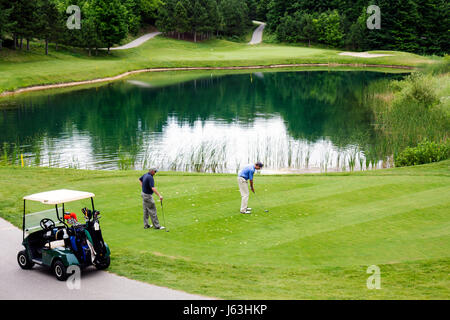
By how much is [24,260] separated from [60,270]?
1452 millimetres

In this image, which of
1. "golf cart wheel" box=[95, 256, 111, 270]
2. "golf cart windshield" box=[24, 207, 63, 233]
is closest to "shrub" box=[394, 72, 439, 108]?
"golf cart windshield" box=[24, 207, 63, 233]

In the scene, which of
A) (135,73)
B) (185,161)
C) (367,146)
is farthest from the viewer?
(135,73)

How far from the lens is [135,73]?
94625 mm

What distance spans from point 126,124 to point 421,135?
83.3 feet

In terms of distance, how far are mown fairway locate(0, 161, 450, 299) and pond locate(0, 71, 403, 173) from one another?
988cm

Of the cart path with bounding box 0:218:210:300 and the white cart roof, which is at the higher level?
the white cart roof

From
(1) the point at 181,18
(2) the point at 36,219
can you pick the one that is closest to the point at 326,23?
(1) the point at 181,18

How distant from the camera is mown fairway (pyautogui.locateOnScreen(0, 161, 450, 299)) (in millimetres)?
13109

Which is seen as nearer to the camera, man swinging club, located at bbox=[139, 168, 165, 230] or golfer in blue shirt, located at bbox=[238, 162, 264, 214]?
man swinging club, located at bbox=[139, 168, 165, 230]

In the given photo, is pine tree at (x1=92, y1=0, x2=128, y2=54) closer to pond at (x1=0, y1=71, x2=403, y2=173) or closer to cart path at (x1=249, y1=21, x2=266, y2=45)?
pond at (x1=0, y1=71, x2=403, y2=173)

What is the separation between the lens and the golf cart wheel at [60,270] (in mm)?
13091

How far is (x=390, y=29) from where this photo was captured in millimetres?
136000

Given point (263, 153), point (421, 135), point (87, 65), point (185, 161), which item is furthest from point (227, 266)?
point (87, 65)
